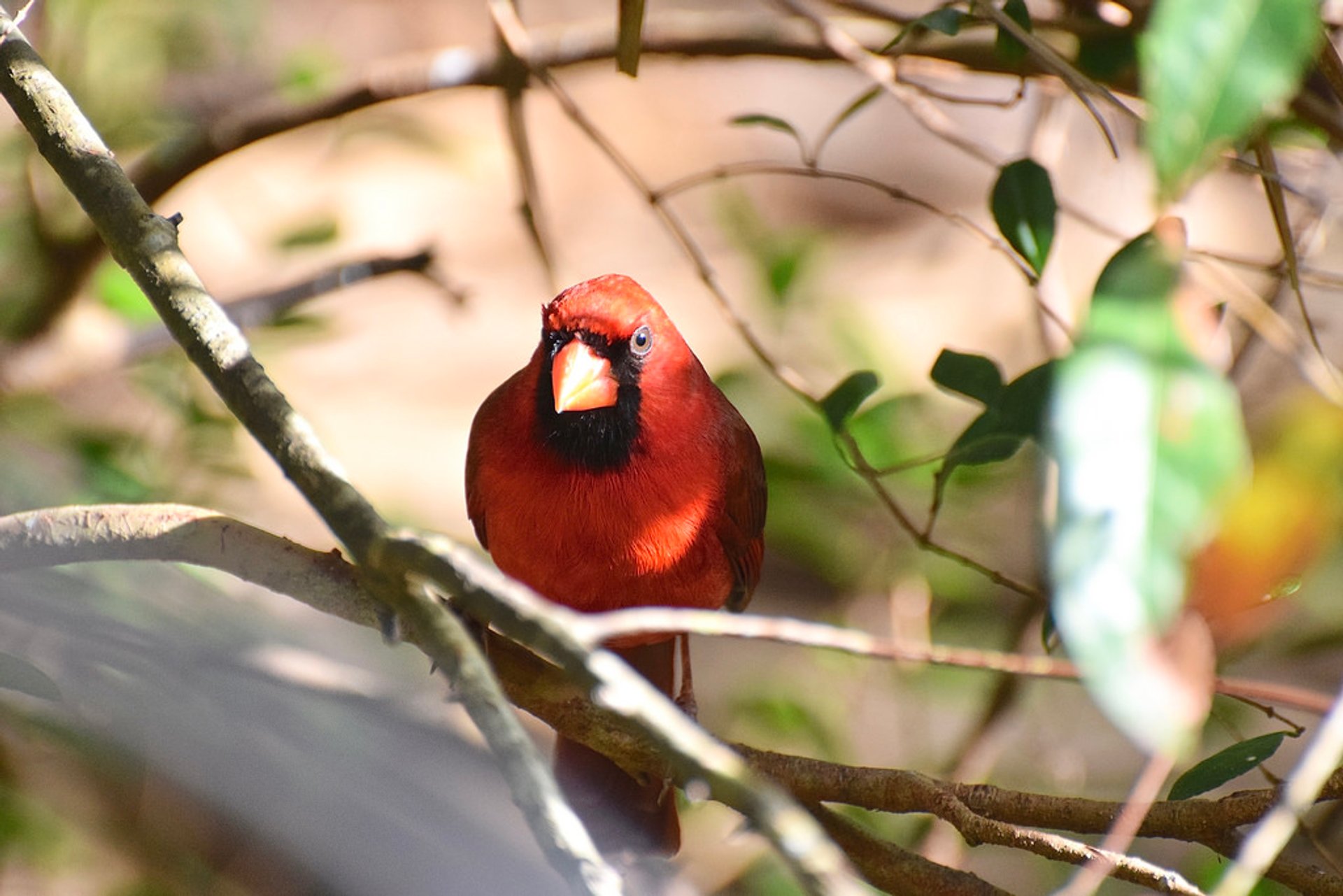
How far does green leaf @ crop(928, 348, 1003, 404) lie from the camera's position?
1637 mm

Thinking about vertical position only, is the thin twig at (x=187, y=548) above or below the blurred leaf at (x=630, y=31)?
below

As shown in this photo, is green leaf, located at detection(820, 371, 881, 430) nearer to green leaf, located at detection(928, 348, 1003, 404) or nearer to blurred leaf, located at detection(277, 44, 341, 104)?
green leaf, located at detection(928, 348, 1003, 404)

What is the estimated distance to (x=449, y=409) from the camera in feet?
17.2

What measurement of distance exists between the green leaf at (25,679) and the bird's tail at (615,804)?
105cm

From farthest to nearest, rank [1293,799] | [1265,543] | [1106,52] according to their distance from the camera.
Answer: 1. [1106,52]
2. [1265,543]
3. [1293,799]

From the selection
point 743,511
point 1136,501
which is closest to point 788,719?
point 743,511

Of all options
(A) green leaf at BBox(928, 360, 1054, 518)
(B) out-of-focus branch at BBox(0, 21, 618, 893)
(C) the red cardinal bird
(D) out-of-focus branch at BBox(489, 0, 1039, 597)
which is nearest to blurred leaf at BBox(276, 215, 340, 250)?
(D) out-of-focus branch at BBox(489, 0, 1039, 597)

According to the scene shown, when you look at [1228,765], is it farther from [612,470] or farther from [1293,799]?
[612,470]

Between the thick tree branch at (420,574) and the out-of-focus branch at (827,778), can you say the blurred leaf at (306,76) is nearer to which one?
the thick tree branch at (420,574)

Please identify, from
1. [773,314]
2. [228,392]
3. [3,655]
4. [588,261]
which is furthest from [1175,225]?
[588,261]

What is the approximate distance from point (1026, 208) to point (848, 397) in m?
0.34

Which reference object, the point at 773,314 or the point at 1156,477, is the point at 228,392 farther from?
the point at 773,314

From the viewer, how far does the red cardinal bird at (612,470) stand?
206 centimetres

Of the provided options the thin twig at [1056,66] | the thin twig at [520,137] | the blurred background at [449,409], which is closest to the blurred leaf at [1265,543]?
the blurred background at [449,409]
